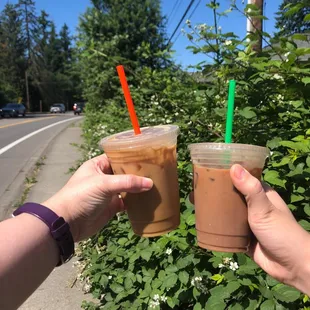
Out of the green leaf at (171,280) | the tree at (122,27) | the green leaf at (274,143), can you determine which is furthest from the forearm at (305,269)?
the tree at (122,27)

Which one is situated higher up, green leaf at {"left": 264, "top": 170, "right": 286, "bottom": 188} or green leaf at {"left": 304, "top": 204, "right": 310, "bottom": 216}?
green leaf at {"left": 264, "top": 170, "right": 286, "bottom": 188}

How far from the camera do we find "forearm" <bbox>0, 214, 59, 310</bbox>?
1236 mm

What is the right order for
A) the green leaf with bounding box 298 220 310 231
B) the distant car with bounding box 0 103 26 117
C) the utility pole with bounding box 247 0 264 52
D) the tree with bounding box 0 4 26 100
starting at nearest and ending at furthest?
the green leaf with bounding box 298 220 310 231 → the utility pole with bounding box 247 0 264 52 → the distant car with bounding box 0 103 26 117 → the tree with bounding box 0 4 26 100

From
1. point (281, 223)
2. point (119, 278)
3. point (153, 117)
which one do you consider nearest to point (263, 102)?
point (281, 223)

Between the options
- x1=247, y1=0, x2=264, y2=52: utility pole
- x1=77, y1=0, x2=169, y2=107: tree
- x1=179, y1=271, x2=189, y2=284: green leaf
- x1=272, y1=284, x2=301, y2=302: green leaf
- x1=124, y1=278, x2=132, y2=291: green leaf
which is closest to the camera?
x1=272, y1=284, x2=301, y2=302: green leaf

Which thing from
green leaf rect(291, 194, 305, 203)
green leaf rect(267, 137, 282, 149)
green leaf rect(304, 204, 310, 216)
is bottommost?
green leaf rect(304, 204, 310, 216)

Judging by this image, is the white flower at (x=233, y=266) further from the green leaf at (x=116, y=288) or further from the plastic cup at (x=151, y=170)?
the green leaf at (x=116, y=288)

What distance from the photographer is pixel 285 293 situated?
1.98 m

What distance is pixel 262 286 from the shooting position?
2064 mm

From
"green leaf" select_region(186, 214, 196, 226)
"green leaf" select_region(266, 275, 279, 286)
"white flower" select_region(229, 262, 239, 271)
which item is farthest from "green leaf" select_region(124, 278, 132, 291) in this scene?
"green leaf" select_region(266, 275, 279, 286)

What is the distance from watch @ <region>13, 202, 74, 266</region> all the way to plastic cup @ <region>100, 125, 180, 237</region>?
0.25m

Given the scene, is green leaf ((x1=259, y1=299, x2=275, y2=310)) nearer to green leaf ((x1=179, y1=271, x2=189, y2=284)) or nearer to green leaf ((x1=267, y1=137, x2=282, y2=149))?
green leaf ((x1=179, y1=271, x2=189, y2=284))

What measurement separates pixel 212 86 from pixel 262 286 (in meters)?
1.49

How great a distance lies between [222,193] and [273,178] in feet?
2.58
